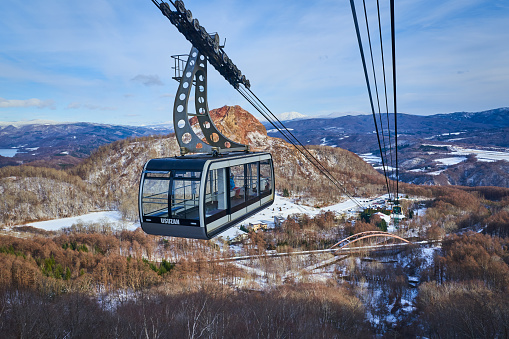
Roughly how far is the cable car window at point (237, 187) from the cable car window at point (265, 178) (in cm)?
91

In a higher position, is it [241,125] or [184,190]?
[241,125]

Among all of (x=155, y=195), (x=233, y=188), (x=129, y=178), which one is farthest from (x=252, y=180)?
(x=129, y=178)

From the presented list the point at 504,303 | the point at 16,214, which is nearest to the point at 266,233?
the point at 504,303

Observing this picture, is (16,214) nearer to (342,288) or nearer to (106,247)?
(106,247)

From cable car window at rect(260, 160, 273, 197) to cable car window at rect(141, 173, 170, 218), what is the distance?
13.6 feet

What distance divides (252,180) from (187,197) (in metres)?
3.31

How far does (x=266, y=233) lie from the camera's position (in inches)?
2333

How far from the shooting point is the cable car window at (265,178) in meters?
11.9

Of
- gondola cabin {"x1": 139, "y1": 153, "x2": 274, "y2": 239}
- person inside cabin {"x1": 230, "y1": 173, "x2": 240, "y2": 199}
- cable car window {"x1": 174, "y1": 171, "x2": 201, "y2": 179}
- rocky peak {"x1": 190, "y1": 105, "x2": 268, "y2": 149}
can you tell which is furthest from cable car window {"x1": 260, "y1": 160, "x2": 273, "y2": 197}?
rocky peak {"x1": 190, "y1": 105, "x2": 268, "y2": 149}

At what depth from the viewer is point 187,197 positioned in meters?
8.79

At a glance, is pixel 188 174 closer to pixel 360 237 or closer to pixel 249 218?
pixel 360 237

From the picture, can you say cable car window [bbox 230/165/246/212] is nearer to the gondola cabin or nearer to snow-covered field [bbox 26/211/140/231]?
the gondola cabin

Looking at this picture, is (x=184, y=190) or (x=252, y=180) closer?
(x=184, y=190)

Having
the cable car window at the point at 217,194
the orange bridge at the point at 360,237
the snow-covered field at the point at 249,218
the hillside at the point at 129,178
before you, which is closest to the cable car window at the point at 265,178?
the cable car window at the point at 217,194
